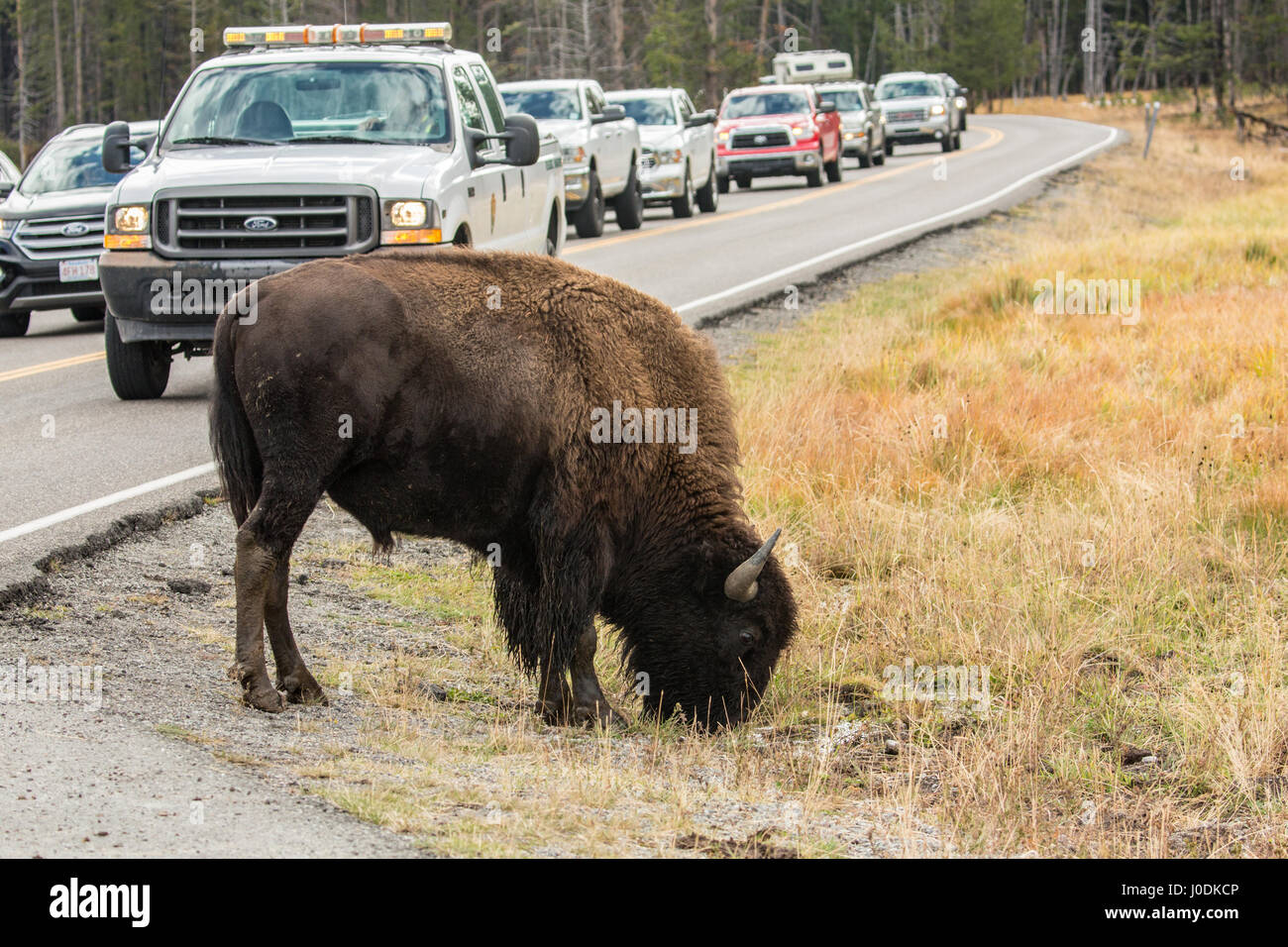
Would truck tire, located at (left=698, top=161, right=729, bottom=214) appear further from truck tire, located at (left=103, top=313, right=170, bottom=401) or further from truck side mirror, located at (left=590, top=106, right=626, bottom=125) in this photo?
truck tire, located at (left=103, top=313, right=170, bottom=401)

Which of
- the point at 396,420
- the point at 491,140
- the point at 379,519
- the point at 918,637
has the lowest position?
the point at 918,637

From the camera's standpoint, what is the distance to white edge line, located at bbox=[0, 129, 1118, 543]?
27.0 ft

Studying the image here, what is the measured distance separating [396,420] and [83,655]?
1.70m

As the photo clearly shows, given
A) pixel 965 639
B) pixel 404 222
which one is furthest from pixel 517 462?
pixel 404 222

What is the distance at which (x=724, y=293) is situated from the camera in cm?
1727

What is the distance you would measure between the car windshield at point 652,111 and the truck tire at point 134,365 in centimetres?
1764

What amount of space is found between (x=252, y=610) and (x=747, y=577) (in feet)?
6.22

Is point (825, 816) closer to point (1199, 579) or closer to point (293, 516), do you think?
point (293, 516)

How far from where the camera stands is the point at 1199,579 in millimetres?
8453

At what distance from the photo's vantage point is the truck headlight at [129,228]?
10.9 meters

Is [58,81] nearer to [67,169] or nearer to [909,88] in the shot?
[909,88]

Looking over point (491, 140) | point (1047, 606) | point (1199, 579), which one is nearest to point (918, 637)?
point (1047, 606)

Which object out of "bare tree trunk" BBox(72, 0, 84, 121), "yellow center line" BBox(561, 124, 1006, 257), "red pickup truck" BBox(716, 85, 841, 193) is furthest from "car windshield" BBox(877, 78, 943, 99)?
"bare tree trunk" BBox(72, 0, 84, 121)

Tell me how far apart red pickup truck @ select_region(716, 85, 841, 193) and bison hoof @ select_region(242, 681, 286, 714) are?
27.8 m
